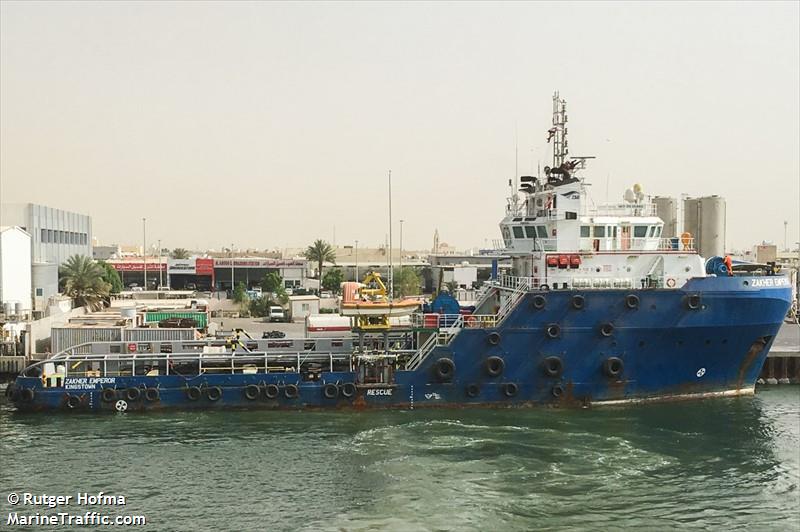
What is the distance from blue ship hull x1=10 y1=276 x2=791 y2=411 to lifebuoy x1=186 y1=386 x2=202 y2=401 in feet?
0.17

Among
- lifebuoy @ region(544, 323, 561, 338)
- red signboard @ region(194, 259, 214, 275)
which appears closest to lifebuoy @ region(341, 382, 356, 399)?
lifebuoy @ region(544, 323, 561, 338)

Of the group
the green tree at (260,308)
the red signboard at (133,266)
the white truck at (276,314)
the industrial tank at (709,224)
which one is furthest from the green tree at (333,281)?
the industrial tank at (709,224)

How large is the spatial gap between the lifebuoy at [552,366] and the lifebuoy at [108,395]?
48.2ft

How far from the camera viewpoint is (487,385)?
86.8 ft

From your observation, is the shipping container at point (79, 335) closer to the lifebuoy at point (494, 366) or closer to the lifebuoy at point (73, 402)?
the lifebuoy at point (73, 402)

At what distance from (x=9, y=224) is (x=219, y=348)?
29.4 metres

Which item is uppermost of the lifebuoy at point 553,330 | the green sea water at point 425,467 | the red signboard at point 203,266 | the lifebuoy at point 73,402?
the red signboard at point 203,266

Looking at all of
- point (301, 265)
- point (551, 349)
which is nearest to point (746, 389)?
point (551, 349)

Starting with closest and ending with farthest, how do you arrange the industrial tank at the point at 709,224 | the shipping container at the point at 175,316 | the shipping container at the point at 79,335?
the shipping container at the point at 79,335
the shipping container at the point at 175,316
the industrial tank at the point at 709,224

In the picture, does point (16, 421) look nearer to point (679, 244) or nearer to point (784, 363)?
point (679, 244)

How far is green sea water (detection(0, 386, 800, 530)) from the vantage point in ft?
56.6

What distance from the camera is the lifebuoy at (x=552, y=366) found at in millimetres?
26234

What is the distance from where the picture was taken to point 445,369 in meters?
26.4

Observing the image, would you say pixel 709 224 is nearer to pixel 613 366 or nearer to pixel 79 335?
pixel 613 366
